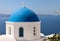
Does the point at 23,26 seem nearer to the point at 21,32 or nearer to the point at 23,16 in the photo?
the point at 21,32

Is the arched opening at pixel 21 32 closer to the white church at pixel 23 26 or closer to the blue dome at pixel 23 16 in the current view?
the white church at pixel 23 26

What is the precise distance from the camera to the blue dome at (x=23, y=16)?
1394 cm

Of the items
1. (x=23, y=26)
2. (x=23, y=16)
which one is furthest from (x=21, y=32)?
(x=23, y=16)

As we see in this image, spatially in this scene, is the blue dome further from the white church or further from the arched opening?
the arched opening

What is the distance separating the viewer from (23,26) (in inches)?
542

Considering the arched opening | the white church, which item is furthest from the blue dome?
the arched opening

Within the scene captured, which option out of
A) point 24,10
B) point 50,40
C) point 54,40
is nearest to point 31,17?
point 24,10

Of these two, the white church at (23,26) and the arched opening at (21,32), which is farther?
the arched opening at (21,32)

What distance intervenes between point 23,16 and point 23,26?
2.42 feet

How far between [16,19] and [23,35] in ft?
4.01

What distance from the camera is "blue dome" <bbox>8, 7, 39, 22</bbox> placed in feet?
45.7

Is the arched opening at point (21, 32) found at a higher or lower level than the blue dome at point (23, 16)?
lower

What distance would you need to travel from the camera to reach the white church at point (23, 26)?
1379 centimetres

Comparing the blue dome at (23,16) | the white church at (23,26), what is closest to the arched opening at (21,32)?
the white church at (23,26)
